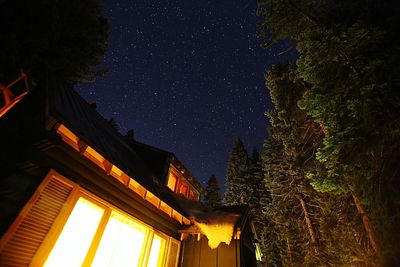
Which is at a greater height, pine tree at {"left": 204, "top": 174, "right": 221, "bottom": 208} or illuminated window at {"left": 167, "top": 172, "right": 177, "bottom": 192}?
pine tree at {"left": 204, "top": 174, "right": 221, "bottom": 208}

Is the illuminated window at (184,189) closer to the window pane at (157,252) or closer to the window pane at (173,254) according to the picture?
the window pane at (173,254)

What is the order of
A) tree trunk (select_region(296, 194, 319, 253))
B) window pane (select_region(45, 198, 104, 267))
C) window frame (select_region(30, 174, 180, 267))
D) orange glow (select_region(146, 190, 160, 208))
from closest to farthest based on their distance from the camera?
window frame (select_region(30, 174, 180, 267)) → window pane (select_region(45, 198, 104, 267)) → orange glow (select_region(146, 190, 160, 208)) → tree trunk (select_region(296, 194, 319, 253))

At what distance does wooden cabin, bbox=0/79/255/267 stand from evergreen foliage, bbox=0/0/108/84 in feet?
6.53

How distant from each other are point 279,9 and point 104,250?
11.9 metres

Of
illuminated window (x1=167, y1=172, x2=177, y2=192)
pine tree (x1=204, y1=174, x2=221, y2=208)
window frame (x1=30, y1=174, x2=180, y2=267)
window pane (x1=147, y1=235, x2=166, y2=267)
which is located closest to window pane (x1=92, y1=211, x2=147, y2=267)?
window frame (x1=30, y1=174, x2=180, y2=267)

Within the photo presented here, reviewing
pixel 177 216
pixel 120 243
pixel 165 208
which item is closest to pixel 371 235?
pixel 177 216

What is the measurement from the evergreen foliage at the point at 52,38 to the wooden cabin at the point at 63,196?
78.4 inches

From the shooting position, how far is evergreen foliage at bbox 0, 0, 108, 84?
7.12m

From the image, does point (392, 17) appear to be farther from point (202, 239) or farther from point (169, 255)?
point (169, 255)

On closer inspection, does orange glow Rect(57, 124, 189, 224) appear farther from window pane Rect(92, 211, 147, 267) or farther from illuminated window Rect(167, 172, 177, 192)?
illuminated window Rect(167, 172, 177, 192)

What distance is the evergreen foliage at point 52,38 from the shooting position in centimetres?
712

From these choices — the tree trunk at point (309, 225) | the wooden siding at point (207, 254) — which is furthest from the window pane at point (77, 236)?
the tree trunk at point (309, 225)

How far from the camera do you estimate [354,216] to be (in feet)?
30.8

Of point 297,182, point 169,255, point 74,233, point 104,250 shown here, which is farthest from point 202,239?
point 297,182
